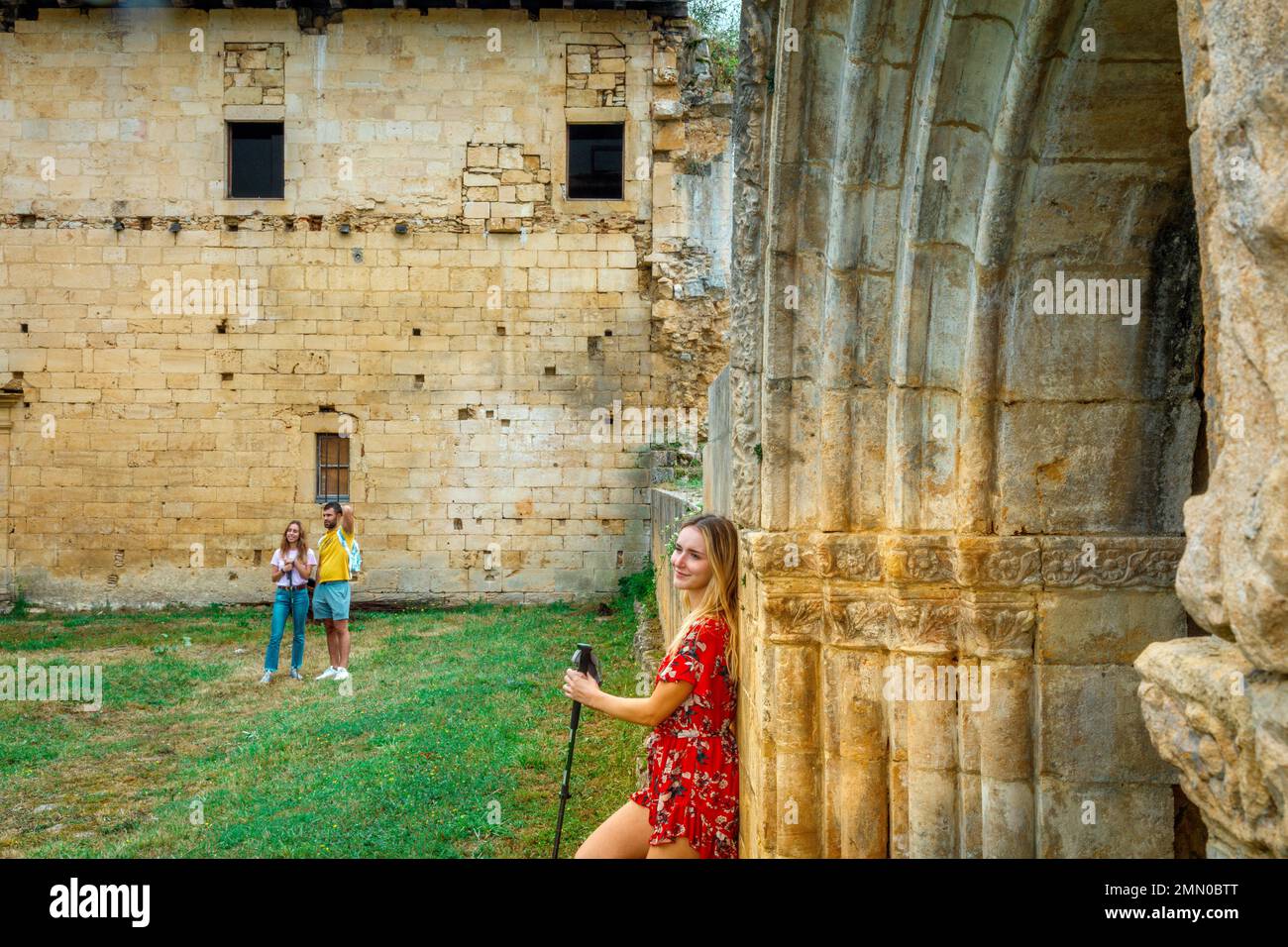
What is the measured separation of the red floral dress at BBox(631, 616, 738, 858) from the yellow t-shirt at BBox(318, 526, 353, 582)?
7.02 meters

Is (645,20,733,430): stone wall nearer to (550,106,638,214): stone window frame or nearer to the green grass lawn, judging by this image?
(550,106,638,214): stone window frame

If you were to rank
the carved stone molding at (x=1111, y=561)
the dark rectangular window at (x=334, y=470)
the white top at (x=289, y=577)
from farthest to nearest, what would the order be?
the dark rectangular window at (x=334, y=470), the white top at (x=289, y=577), the carved stone molding at (x=1111, y=561)

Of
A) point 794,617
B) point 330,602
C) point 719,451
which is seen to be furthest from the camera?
point 330,602

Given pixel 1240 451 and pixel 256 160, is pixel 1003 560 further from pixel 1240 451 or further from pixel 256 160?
pixel 256 160

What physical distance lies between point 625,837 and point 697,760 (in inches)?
13.2

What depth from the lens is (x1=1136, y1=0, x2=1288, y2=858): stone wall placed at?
4.12 feet

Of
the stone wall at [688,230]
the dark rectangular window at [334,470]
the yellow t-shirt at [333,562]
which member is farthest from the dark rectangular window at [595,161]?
the yellow t-shirt at [333,562]

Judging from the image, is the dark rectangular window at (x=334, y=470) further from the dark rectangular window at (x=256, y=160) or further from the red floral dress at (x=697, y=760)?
the red floral dress at (x=697, y=760)

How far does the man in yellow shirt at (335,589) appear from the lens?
984 centimetres

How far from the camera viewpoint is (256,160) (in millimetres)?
15469

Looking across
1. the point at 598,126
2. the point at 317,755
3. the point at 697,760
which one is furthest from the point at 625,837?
the point at 598,126

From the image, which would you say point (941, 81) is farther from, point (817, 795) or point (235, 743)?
point (235, 743)

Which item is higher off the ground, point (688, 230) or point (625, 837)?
point (688, 230)
